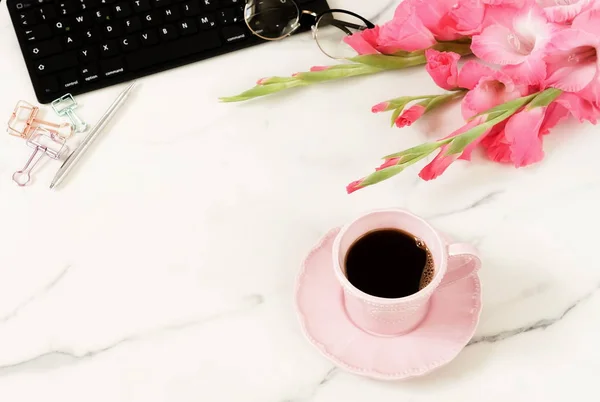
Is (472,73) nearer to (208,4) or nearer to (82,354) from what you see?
(208,4)

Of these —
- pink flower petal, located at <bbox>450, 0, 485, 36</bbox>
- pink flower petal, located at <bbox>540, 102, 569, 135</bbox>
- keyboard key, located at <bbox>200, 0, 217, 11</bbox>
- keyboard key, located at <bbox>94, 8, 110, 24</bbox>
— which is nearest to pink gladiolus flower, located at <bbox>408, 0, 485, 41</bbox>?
pink flower petal, located at <bbox>450, 0, 485, 36</bbox>

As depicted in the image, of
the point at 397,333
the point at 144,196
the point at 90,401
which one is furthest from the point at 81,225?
the point at 397,333

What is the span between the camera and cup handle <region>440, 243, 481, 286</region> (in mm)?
490

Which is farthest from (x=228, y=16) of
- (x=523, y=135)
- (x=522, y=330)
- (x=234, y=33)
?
(x=522, y=330)

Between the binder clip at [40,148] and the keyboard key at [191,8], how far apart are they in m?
0.19

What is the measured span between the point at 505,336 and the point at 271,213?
24 centimetres

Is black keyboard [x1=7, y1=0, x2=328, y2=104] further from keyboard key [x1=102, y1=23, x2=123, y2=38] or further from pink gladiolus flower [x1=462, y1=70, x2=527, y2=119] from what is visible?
pink gladiolus flower [x1=462, y1=70, x2=527, y2=119]

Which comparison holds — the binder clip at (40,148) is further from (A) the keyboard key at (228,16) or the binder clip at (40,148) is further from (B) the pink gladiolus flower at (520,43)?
A: (B) the pink gladiolus flower at (520,43)

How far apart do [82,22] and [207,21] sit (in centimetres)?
14

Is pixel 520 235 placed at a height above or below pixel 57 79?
below

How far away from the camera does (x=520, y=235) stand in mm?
590

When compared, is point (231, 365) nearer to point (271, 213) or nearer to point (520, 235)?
point (271, 213)

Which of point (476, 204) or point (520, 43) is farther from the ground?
point (520, 43)

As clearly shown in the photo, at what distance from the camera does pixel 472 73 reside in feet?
2.00
